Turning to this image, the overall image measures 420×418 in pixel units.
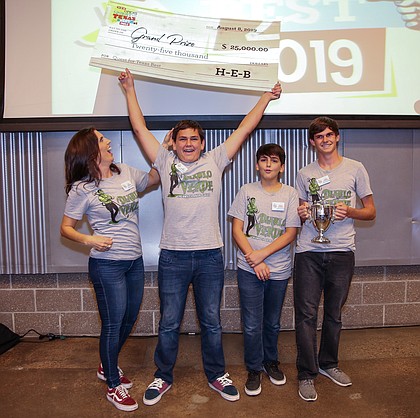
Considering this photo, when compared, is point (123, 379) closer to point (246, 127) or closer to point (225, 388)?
point (225, 388)

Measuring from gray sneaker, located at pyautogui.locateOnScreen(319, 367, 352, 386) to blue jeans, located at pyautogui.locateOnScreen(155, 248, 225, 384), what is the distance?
2.30ft

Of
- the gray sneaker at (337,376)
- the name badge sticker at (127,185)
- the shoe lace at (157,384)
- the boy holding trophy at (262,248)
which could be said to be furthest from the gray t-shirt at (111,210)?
the gray sneaker at (337,376)

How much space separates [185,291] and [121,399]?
2.18 feet

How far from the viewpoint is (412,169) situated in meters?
3.39

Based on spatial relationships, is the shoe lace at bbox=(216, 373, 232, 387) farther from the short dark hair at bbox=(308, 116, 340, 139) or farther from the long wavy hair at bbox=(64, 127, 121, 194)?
A: the short dark hair at bbox=(308, 116, 340, 139)

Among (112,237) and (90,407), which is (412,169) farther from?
(90,407)

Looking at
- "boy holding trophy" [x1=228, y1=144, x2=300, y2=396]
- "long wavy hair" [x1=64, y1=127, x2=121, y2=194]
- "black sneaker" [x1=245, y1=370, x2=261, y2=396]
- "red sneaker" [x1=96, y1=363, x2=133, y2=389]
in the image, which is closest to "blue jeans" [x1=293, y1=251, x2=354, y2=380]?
"boy holding trophy" [x1=228, y1=144, x2=300, y2=396]

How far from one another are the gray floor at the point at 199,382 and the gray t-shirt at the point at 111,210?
2.75 ft

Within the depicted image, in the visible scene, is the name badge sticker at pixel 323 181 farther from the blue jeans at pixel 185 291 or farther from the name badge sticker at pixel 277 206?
the blue jeans at pixel 185 291

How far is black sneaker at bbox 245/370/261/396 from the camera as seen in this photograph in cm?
254

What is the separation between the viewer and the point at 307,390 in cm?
250

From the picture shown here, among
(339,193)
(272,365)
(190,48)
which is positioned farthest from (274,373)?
(190,48)

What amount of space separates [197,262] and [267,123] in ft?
4.04

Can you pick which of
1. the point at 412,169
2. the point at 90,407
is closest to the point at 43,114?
the point at 90,407
